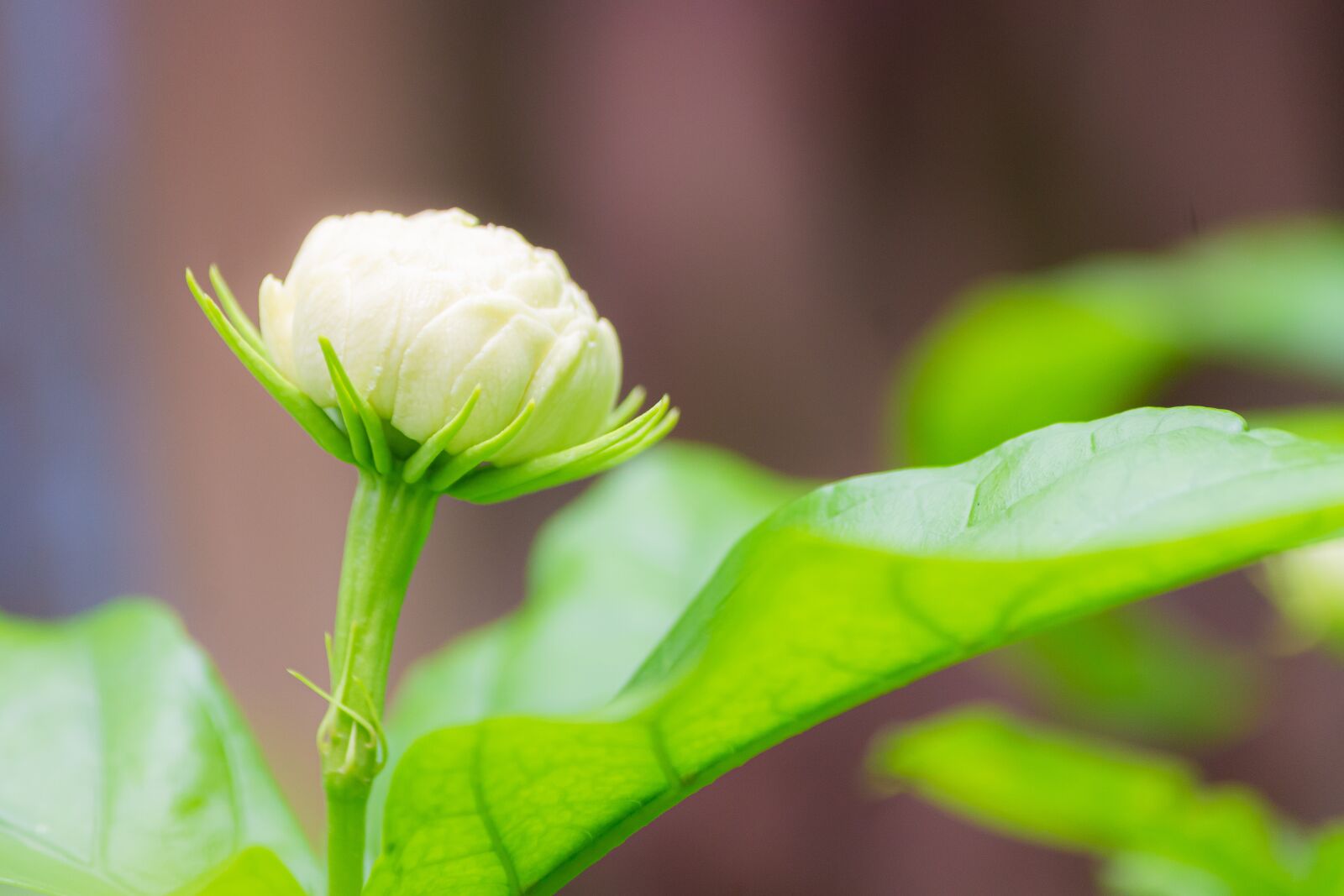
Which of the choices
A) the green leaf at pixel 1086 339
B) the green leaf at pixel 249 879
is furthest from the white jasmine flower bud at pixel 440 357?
the green leaf at pixel 1086 339

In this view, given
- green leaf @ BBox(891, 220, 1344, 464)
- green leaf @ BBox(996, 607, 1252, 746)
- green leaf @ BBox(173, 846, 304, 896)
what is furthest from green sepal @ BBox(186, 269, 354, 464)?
green leaf @ BBox(996, 607, 1252, 746)

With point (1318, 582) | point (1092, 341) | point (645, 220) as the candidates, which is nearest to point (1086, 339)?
point (1092, 341)

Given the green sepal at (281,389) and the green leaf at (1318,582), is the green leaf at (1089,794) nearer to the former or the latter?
the green leaf at (1318,582)

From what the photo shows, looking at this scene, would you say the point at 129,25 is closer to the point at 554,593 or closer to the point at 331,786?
the point at 554,593

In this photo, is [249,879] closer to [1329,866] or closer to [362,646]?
[362,646]

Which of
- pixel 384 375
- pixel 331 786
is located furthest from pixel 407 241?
pixel 331 786
